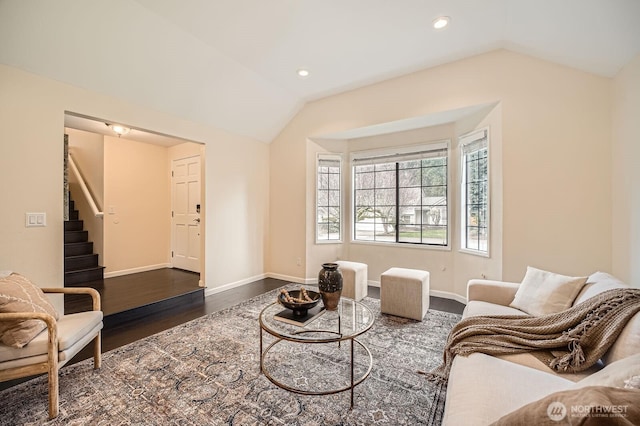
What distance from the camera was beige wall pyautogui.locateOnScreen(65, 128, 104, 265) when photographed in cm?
455

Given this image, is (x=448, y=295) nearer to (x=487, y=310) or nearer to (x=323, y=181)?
(x=487, y=310)

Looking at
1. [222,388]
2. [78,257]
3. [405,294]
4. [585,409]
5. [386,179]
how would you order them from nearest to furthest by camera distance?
1. [585,409]
2. [222,388]
3. [405,294]
4. [78,257]
5. [386,179]

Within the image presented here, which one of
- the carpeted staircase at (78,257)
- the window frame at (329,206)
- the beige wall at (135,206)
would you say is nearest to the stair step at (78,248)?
the carpeted staircase at (78,257)

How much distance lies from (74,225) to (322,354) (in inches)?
197

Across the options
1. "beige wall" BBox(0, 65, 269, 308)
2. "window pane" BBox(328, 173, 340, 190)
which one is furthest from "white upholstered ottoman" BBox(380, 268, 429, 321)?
"beige wall" BBox(0, 65, 269, 308)

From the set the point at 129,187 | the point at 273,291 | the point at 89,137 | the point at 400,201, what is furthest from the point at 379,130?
the point at 89,137

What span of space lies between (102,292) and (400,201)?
4601 mm

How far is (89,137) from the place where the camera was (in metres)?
4.73

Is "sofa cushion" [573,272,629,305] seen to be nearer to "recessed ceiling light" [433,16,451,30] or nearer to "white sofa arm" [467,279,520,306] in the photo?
"white sofa arm" [467,279,520,306]

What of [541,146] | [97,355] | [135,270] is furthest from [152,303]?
[541,146]

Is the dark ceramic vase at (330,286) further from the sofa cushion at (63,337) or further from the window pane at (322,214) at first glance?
the window pane at (322,214)

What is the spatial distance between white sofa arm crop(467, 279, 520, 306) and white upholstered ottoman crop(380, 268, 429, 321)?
1.96 feet

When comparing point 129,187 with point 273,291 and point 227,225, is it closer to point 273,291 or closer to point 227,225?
point 227,225

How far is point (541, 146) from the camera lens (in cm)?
292
